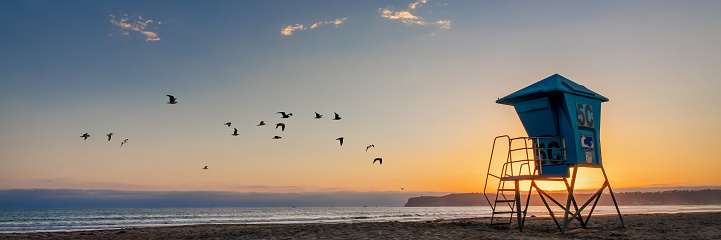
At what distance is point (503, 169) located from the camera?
1723 cm

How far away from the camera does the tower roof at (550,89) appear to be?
16.1 m

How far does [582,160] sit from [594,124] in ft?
6.43

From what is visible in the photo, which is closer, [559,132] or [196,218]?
[559,132]

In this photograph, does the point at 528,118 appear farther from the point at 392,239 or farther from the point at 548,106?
the point at 392,239

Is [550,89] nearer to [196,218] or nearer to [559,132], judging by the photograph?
[559,132]

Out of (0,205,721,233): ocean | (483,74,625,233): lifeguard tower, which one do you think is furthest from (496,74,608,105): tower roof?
(0,205,721,233): ocean

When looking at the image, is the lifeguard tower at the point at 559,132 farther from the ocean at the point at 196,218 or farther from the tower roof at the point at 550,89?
the ocean at the point at 196,218

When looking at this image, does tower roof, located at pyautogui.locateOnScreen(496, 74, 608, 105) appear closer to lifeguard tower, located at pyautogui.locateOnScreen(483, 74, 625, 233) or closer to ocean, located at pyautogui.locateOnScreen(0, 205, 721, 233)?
lifeguard tower, located at pyautogui.locateOnScreen(483, 74, 625, 233)

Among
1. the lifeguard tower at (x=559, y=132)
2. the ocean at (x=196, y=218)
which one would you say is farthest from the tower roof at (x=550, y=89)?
the ocean at (x=196, y=218)

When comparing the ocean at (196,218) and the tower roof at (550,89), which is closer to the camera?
the tower roof at (550,89)

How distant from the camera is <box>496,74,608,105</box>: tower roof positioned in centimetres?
1606

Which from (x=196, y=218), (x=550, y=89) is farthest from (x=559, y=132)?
(x=196, y=218)

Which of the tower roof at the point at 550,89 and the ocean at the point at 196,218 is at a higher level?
the tower roof at the point at 550,89

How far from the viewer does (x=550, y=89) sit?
15.9 m
